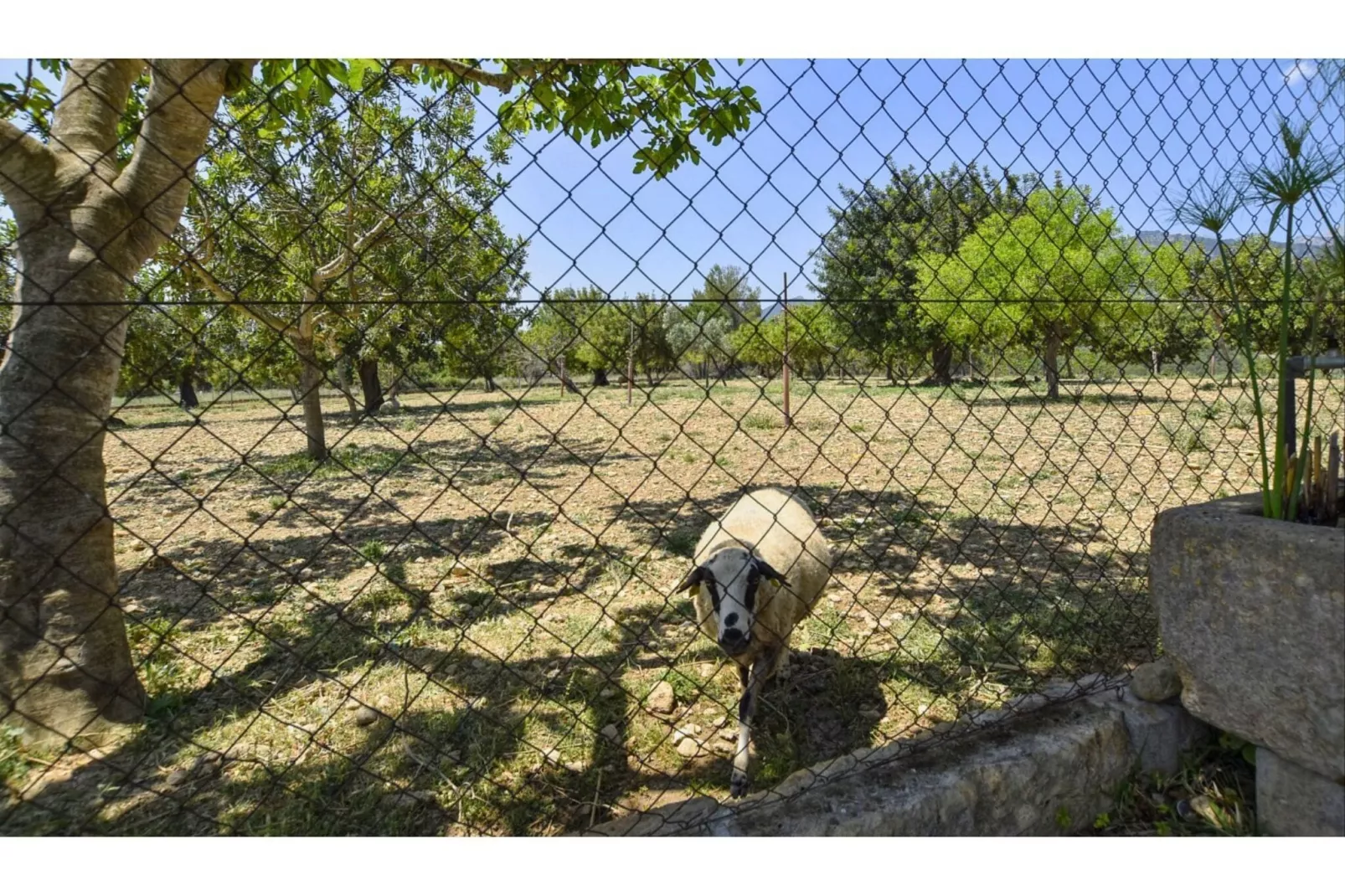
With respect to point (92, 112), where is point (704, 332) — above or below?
below

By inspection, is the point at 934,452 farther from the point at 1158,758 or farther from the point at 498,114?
the point at 498,114

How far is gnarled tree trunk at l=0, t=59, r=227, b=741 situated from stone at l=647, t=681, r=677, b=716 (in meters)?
2.29

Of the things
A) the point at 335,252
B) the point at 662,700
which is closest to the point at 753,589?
the point at 662,700

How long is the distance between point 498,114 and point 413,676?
119 inches

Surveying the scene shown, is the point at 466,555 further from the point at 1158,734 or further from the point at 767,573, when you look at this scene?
the point at 1158,734

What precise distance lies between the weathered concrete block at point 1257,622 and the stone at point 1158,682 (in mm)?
254

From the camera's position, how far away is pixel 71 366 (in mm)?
2549

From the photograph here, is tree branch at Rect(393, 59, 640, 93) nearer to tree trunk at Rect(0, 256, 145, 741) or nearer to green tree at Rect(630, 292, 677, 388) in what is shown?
green tree at Rect(630, 292, 677, 388)

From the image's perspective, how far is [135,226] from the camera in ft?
8.69

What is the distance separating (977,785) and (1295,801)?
33.3 inches

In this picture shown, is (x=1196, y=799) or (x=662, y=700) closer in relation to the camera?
(x=1196, y=799)

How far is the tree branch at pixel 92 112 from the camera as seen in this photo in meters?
2.55

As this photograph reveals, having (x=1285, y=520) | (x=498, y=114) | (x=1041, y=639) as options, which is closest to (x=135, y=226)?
(x=498, y=114)

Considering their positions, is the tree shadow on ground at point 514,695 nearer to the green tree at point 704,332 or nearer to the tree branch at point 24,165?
the green tree at point 704,332
